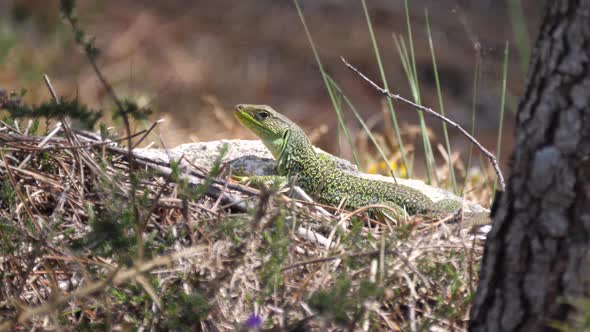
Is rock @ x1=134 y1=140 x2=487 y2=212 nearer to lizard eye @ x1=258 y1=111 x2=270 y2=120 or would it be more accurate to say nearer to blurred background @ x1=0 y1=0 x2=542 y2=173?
lizard eye @ x1=258 y1=111 x2=270 y2=120

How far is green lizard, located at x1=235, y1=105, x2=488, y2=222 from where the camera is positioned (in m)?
3.86

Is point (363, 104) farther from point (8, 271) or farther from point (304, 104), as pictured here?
point (8, 271)

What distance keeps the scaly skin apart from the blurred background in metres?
3.75

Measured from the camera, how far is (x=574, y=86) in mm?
1979

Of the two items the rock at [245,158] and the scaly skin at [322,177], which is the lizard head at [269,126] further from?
the rock at [245,158]

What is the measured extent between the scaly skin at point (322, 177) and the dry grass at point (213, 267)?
0.92 meters

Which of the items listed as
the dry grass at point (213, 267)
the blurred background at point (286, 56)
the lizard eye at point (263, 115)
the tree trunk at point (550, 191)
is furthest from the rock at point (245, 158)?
the blurred background at point (286, 56)

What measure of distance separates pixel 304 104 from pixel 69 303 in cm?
706

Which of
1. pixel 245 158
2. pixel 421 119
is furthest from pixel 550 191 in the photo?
pixel 245 158

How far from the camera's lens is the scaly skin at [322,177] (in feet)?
12.7

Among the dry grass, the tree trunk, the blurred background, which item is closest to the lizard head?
the dry grass

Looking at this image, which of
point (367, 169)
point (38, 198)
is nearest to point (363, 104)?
point (367, 169)

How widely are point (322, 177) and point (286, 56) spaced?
6195 millimetres

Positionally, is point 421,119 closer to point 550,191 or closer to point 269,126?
point 269,126
